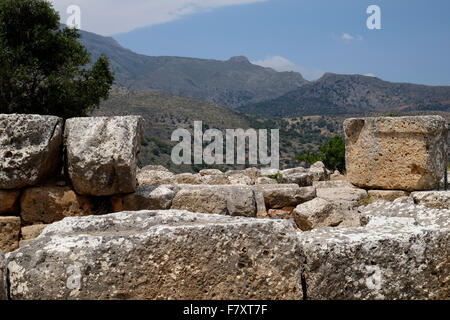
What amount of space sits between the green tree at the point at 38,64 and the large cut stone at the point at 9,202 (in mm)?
10343

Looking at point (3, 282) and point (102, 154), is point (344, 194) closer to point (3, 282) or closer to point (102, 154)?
point (102, 154)

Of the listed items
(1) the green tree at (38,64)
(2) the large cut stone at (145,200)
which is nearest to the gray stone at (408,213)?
(2) the large cut stone at (145,200)

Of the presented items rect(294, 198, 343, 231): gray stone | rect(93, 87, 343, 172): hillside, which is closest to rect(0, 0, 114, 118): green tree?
rect(294, 198, 343, 231): gray stone

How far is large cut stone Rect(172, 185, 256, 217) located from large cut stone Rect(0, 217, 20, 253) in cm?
192

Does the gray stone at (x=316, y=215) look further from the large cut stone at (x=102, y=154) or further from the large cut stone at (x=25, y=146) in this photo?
the large cut stone at (x=25, y=146)

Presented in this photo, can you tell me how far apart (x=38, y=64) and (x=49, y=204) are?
38.5 ft

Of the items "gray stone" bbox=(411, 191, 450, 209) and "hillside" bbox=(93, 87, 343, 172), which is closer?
"gray stone" bbox=(411, 191, 450, 209)

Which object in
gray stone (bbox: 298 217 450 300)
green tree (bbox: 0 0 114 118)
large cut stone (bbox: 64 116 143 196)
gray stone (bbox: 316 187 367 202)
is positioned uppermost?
green tree (bbox: 0 0 114 118)

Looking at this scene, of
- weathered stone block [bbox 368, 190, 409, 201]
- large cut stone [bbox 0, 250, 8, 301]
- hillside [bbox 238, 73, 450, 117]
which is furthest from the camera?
hillside [bbox 238, 73, 450, 117]

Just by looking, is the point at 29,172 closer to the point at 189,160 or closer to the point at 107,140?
the point at 107,140

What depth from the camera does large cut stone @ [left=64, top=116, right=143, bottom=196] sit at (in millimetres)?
5480

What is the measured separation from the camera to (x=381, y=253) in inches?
109

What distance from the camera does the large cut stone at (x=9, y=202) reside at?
5.68 metres

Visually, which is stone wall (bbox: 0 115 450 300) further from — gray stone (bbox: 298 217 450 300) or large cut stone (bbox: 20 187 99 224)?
large cut stone (bbox: 20 187 99 224)
